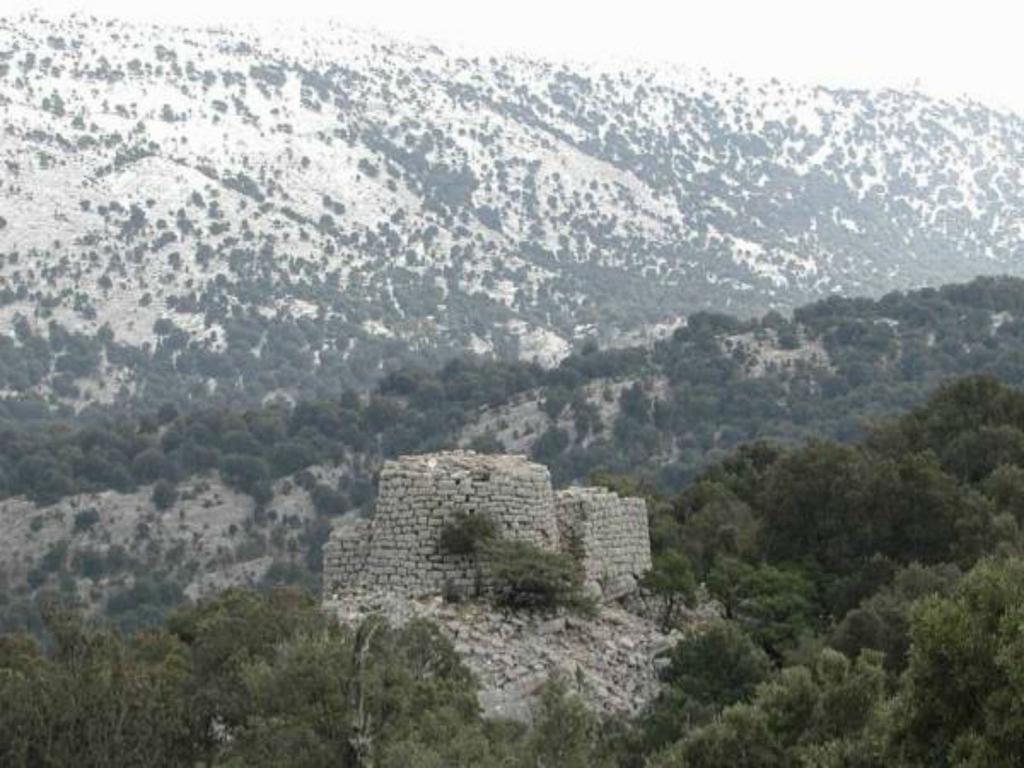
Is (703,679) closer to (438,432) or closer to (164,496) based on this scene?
(164,496)

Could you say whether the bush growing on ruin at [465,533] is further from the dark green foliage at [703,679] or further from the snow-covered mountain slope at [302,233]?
the snow-covered mountain slope at [302,233]

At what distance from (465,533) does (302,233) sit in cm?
13419

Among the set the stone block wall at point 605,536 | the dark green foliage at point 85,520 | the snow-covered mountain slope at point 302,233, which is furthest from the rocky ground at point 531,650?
the snow-covered mountain slope at point 302,233

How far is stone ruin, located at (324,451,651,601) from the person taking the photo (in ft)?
89.6

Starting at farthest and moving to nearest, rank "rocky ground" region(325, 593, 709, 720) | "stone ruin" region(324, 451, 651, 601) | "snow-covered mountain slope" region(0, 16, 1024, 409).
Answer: "snow-covered mountain slope" region(0, 16, 1024, 409)
"stone ruin" region(324, 451, 651, 601)
"rocky ground" region(325, 593, 709, 720)

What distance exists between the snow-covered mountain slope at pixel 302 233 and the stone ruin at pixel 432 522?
11134 cm

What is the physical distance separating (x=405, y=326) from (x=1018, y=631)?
139798mm

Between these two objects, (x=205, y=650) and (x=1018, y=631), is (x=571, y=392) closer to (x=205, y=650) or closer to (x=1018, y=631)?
(x=205, y=650)

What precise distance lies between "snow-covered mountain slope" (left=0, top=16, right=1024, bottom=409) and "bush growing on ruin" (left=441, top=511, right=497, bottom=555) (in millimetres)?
112406

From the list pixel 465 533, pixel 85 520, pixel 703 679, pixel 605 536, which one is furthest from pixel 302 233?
pixel 703 679

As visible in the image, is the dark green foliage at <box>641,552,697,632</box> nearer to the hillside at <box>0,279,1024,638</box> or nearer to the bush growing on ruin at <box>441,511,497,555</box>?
the bush growing on ruin at <box>441,511,497,555</box>

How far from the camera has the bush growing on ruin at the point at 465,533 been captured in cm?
2709

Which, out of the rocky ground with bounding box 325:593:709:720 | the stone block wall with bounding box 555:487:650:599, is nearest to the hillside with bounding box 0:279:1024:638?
the stone block wall with bounding box 555:487:650:599

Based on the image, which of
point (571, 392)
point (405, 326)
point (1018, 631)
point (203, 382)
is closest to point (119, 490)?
point (571, 392)
